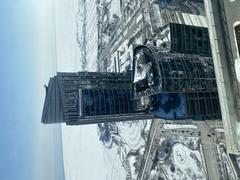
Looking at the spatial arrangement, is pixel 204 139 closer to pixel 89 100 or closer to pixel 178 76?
pixel 178 76

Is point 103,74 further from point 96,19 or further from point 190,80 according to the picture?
point 96,19

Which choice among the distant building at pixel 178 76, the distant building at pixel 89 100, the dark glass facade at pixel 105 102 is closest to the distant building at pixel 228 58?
the distant building at pixel 178 76

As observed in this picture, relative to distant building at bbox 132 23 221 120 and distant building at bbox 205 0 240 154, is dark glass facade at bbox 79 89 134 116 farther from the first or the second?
distant building at bbox 205 0 240 154

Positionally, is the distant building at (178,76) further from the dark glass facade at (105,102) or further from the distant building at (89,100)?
the dark glass facade at (105,102)

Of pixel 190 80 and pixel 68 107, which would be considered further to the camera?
pixel 68 107

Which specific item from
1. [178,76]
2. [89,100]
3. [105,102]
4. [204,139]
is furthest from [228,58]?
[89,100]

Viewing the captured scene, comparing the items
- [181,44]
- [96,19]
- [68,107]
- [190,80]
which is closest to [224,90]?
[190,80]
